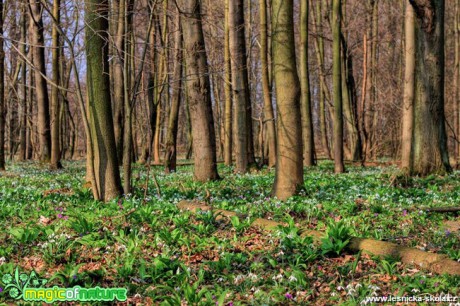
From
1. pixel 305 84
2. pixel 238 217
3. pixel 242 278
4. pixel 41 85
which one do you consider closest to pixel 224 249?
pixel 242 278

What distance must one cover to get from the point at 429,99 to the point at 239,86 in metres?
5.79

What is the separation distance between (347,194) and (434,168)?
3625 mm

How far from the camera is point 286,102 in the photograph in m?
7.68

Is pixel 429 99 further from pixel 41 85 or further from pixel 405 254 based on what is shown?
pixel 41 85

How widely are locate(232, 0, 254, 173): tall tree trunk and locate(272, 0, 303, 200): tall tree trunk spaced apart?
Answer: 5.54 metres

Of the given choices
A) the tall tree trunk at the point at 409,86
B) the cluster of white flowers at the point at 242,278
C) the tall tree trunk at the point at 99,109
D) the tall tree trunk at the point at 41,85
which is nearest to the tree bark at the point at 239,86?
the tall tree trunk at the point at 409,86

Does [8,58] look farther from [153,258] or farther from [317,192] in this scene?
[153,258]

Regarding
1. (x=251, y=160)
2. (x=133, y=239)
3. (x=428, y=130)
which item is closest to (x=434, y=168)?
(x=428, y=130)

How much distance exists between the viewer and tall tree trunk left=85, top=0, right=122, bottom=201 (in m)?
7.67

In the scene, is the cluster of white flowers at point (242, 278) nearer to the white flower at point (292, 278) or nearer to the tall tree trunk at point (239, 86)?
the white flower at point (292, 278)

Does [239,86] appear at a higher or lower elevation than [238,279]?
higher

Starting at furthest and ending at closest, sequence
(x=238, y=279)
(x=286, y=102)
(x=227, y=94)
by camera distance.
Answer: (x=227, y=94)
(x=286, y=102)
(x=238, y=279)

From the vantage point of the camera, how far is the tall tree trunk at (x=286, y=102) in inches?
301

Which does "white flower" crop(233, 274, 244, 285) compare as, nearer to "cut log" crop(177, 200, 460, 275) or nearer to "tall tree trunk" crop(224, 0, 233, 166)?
"cut log" crop(177, 200, 460, 275)
